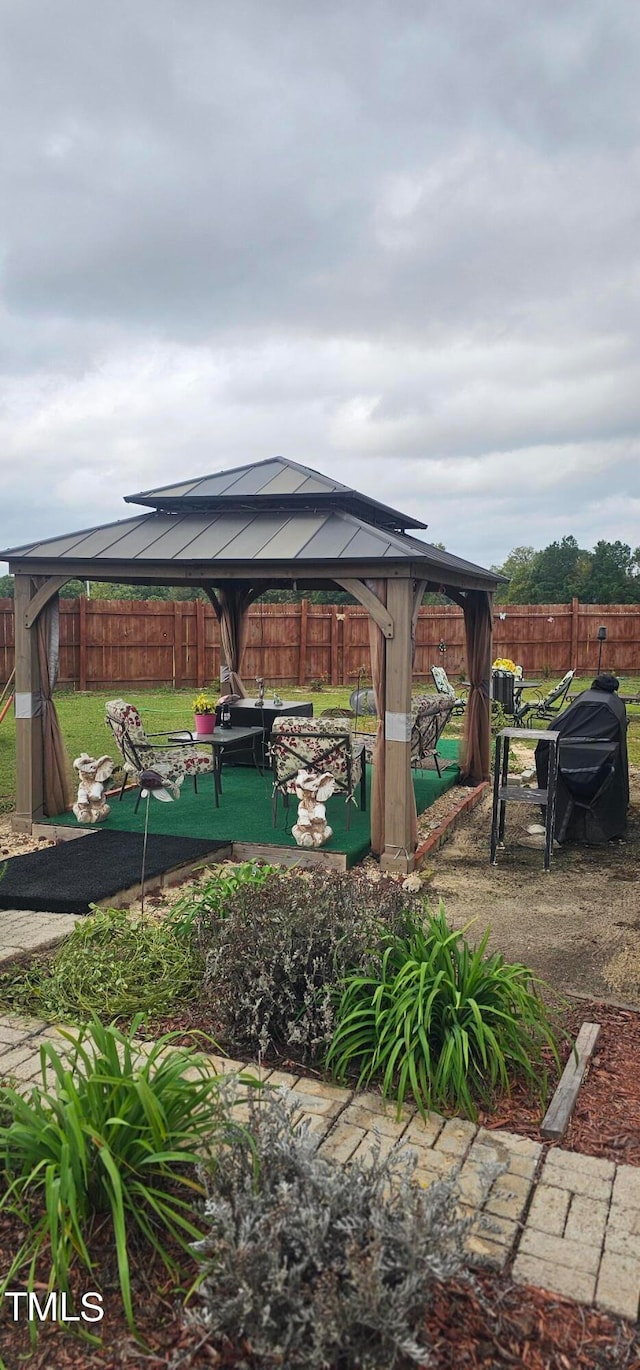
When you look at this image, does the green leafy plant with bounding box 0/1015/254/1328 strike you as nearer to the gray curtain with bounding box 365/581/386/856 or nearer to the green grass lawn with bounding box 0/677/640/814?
the gray curtain with bounding box 365/581/386/856

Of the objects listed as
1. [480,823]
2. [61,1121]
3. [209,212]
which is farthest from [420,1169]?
[209,212]

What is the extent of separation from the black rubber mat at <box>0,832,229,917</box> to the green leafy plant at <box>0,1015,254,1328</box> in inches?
104

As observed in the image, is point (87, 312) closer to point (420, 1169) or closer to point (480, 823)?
point (480, 823)

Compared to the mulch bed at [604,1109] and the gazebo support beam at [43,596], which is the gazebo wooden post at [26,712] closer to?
the gazebo support beam at [43,596]

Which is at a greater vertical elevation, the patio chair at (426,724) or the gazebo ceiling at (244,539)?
the gazebo ceiling at (244,539)

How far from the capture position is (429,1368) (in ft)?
5.37

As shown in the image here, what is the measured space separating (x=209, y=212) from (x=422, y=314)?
437 centimetres

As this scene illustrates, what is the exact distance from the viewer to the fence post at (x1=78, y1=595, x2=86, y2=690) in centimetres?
1711

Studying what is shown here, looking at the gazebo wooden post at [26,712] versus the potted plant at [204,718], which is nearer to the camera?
the gazebo wooden post at [26,712]

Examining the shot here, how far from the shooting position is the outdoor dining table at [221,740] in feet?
24.7

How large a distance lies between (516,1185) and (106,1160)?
1.16m

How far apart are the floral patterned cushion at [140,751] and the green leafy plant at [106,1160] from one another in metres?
4.64

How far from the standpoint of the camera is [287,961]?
116 inches

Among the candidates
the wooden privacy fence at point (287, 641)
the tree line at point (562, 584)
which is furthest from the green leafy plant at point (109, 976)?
the tree line at point (562, 584)
